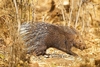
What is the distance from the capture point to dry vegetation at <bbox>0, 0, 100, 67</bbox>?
15.6 feet

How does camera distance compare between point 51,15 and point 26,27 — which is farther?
point 51,15

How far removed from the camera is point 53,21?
9148mm

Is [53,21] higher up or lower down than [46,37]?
lower down

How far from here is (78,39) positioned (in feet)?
20.9

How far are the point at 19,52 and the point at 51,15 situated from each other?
445 cm

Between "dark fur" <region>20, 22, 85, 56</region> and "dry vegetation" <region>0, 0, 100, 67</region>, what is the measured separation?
0.18 metres

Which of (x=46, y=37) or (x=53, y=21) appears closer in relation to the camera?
(x=46, y=37)

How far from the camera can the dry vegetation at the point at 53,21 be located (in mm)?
4770

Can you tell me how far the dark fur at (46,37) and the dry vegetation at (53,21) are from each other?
0.18 meters

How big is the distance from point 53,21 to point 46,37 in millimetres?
3310

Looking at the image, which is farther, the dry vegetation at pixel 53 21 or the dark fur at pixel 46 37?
the dark fur at pixel 46 37

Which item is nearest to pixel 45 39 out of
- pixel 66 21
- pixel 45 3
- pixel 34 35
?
pixel 34 35

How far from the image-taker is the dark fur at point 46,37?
5.74m

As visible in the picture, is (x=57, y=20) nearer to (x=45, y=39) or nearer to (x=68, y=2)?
(x=68, y=2)
